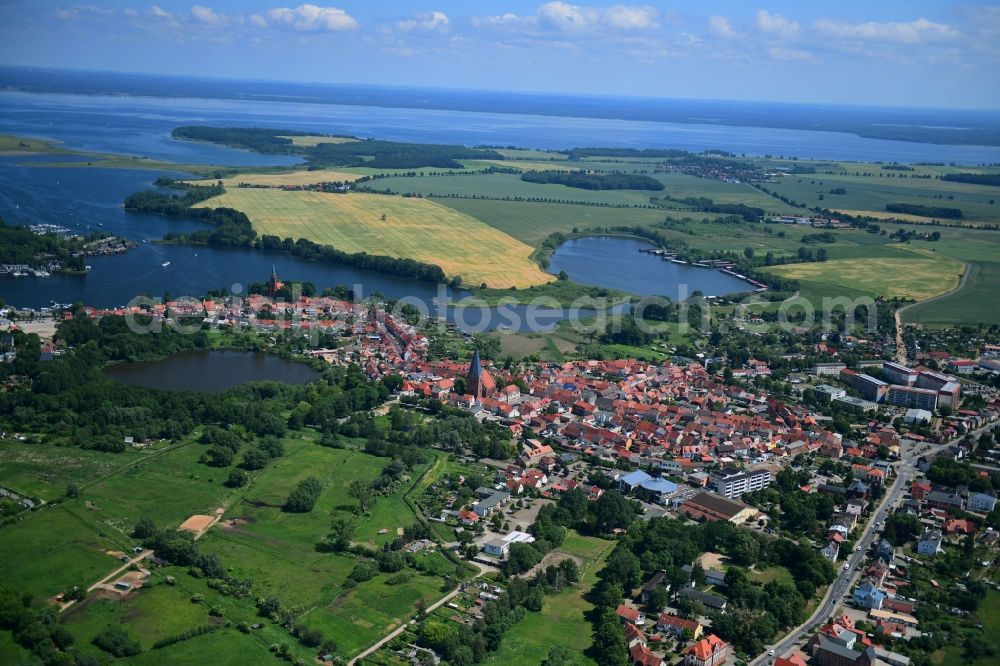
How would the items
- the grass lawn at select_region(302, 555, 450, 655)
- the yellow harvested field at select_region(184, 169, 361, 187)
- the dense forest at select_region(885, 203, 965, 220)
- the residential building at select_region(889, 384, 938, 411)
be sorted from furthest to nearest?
the yellow harvested field at select_region(184, 169, 361, 187), the dense forest at select_region(885, 203, 965, 220), the residential building at select_region(889, 384, 938, 411), the grass lawn at select_region(302, 555, 450, 655)

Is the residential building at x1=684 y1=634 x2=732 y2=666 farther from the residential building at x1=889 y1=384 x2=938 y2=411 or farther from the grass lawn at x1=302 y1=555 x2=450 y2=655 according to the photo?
the residential building at x1=889 y1=384 x2=938 y2=411

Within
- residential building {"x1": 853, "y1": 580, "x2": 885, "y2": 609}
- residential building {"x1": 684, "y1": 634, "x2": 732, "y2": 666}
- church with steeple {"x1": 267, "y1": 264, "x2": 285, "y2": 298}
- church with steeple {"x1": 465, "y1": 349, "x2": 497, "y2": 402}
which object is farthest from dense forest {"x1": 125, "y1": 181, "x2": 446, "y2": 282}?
residential building {"x1": 684, "y1": 634, "x2": 732, "y2": 666}

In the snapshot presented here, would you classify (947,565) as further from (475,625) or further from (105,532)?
(105,532)

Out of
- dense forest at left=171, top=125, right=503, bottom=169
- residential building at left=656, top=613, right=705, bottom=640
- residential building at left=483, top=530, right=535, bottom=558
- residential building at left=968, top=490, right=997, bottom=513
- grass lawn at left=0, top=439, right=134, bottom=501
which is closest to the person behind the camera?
residential building at left=656, top=613, right=705, bottom=640

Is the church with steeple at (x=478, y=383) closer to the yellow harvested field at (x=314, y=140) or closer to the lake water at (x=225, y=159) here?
the lake water at (x=225, y=159)

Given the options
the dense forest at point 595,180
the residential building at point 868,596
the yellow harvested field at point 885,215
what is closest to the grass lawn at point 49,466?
the residential building at point 868,596

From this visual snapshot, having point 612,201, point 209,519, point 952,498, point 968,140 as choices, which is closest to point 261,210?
point 612,201
